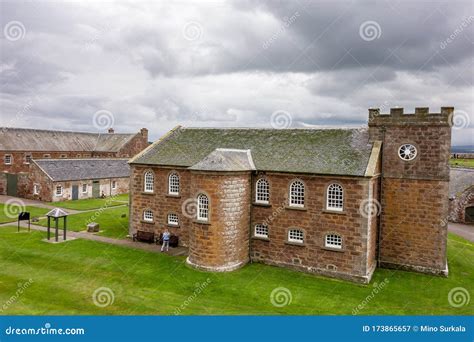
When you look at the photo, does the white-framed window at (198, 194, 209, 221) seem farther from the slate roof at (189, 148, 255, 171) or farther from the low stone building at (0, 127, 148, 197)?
the low stone building at (0, 127, 148, 197)

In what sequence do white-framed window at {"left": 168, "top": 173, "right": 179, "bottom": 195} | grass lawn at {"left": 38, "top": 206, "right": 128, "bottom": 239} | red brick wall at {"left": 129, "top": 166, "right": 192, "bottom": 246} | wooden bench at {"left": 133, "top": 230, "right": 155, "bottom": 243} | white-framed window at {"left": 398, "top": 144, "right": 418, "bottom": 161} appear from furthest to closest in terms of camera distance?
1. grass lawn at {"left": 38, "top": 206, "right": 128, "bottom": 239}
2. wooden bench at {"left": 133, "top": 230, "right": 155, "bottom": 243}
3. white-framed window at {"left": 168, "top": 173, "right": 179, "bottom": 195}
4. red brick wall at {"left": 129, "top": 166, "right": 192, "bottom": 246}
5. white-framed window at {"left": 398, "top": 144, "right": 418, "bottom": 161}

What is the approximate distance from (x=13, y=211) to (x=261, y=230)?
106ft

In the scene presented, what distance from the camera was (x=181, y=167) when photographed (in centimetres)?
2880

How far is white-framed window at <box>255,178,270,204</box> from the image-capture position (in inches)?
1023

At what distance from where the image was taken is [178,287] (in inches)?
835

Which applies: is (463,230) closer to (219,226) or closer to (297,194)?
(297,194)

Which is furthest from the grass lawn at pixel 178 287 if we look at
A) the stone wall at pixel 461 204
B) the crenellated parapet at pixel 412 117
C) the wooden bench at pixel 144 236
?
the stone wall at pixel 461 204

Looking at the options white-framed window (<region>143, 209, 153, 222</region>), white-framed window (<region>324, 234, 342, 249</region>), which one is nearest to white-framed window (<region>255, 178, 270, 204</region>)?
white-framed window (<region>324, 234, 342, 249</region>)

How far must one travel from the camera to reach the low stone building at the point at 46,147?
54.0 m

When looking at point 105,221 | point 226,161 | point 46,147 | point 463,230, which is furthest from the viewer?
point 46,147

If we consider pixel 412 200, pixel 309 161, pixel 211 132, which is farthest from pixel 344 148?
pixel 211 132

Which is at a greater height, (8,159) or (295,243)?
(8,159)

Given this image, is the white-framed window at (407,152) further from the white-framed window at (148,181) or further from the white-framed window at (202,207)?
the white-framed window at (148,181)

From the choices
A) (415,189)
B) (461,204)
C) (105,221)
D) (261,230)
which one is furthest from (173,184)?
(461,204)
